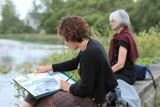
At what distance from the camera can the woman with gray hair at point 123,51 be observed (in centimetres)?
293

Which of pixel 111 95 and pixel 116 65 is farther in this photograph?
pixel 116 65

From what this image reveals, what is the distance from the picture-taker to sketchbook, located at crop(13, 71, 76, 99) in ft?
6.27

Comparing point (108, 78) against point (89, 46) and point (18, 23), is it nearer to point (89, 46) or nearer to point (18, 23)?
point (89, 46)

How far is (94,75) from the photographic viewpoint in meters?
1.83

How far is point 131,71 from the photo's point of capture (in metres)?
3.05

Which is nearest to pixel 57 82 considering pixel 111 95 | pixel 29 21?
pixel 111 95

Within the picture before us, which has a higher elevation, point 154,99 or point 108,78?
point 108,78

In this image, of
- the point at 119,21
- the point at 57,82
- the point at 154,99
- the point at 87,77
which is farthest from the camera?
the point at 154,99

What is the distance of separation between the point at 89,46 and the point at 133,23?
122 feet

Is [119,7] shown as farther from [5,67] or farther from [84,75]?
[84,75]

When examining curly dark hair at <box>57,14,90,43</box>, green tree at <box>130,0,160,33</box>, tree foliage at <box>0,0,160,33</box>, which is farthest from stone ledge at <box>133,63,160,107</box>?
green tree at <box>130,0,160,33</box>

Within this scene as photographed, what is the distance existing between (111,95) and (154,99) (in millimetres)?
1882

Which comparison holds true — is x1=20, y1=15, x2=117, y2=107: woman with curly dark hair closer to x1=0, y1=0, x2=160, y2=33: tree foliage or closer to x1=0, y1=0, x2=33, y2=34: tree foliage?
x1=0, y1=0, x2=160, y2=33: tree foliage

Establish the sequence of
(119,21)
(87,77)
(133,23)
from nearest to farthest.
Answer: (87,77) → (119,21) → (133,23)
